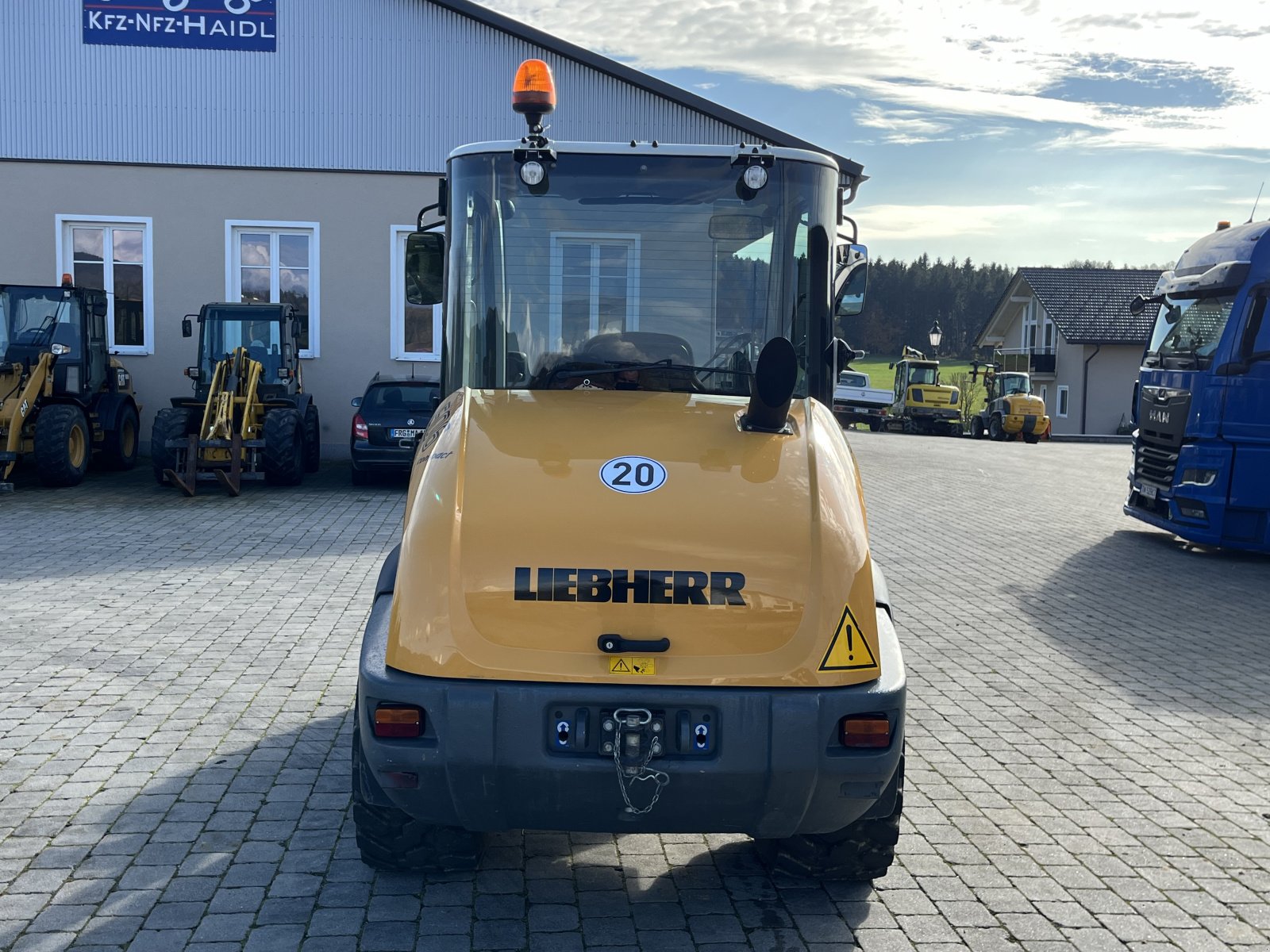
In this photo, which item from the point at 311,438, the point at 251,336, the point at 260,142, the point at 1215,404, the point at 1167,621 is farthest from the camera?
the point at 260,142

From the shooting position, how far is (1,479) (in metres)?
15.8

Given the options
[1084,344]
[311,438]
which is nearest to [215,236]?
[311,438]

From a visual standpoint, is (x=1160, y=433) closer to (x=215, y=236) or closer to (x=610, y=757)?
(x=610, y=757)

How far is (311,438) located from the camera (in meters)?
18.5

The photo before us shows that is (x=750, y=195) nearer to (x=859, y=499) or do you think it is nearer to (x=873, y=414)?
(x=859, y=499)

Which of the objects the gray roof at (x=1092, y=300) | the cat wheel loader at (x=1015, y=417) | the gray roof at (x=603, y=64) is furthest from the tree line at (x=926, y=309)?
the gray roof at (x=603, y=64)

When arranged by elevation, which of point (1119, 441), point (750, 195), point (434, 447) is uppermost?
point (750, 195)

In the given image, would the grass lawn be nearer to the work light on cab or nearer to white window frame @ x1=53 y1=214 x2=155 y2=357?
white window frame @ x1=53 y1=214 x2=155 y2=357

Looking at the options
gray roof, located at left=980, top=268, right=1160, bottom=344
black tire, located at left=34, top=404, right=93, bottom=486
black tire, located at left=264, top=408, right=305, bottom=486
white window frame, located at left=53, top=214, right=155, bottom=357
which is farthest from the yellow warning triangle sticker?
gray roof, located at left=980, top=268, right=1160, bottom=344

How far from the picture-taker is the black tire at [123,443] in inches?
707

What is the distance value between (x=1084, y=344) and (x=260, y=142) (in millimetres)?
44989

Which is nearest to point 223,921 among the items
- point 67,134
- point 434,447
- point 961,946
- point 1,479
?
point 434,447

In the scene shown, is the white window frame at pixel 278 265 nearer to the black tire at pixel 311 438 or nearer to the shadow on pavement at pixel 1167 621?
the black tire at pixel 311 438

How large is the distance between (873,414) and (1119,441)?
30.6ft
